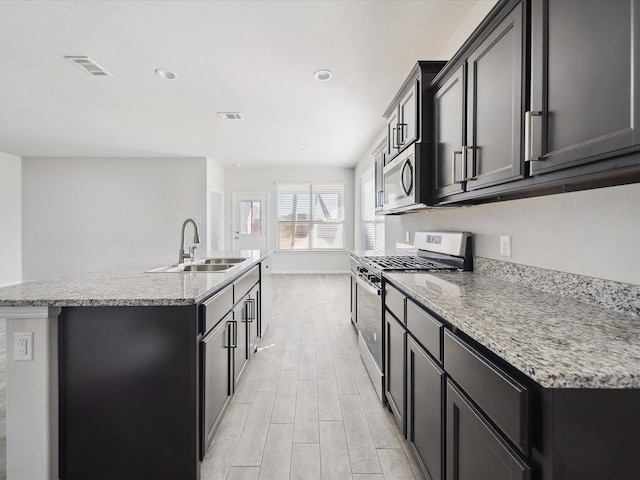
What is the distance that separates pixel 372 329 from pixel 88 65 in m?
3.50

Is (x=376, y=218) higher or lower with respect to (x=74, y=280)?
higher

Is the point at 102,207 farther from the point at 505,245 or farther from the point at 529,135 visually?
the point at 529,135

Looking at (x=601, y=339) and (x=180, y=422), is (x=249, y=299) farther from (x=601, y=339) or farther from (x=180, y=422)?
(x=601, y=339)

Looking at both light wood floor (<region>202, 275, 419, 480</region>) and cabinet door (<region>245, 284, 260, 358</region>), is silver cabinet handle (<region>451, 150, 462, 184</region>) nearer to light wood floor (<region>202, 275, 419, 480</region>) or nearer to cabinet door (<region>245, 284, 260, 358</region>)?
light wood floor (<region>202, 275, 419, 480</region>)

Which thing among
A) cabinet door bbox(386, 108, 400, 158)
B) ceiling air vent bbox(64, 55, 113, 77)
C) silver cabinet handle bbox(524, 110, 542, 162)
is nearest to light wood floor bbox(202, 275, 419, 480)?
silver cabinet handle bbox(524, 110, 542, 162)

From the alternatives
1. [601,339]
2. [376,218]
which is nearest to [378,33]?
[601,339]

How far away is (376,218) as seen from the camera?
5.77 metres

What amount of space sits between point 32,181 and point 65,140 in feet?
7.50

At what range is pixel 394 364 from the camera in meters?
1.88

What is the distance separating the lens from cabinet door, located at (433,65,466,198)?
1697 mm

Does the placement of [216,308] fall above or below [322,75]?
below

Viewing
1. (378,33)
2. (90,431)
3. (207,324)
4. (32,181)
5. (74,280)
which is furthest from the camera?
(32,181)

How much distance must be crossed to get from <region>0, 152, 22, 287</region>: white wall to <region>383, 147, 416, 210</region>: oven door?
7909mm

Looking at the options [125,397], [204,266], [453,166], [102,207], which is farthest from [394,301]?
[102,207]
